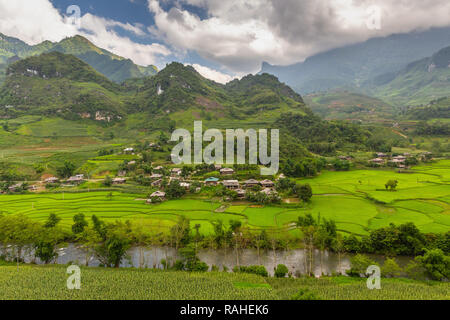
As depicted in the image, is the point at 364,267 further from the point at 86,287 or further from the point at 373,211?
the point at 86,287

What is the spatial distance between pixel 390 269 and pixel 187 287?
22.4m

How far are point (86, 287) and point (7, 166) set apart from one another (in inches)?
2878

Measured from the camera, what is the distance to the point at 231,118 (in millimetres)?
150875

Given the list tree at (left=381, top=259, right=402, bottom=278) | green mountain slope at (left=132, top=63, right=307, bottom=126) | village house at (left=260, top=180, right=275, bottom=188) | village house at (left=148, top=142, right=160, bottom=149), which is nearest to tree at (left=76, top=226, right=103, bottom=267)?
tree at (left=381, top=259, right=402, bottom=278)

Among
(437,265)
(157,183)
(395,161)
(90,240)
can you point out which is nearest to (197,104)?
(157,183)

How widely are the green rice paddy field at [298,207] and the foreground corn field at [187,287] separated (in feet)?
35.7

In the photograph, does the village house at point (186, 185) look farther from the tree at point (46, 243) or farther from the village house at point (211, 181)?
the tree at point (46, 243)

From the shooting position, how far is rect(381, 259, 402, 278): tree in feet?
78.7

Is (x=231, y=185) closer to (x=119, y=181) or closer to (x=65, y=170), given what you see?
(x=119, y=181)

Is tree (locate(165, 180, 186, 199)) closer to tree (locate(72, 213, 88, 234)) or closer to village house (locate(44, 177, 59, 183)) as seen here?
tree (locate(72, 213, 88, 234))

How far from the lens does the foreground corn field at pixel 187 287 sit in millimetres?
21031

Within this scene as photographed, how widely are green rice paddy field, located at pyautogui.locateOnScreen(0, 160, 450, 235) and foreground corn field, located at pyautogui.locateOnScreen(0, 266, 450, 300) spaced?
10888 mm

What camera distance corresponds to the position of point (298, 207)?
44.3 m
